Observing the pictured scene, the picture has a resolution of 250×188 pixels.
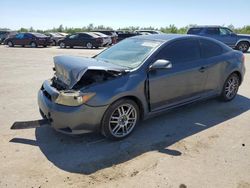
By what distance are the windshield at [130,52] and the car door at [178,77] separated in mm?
239

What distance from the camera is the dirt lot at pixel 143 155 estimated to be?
3348 mm

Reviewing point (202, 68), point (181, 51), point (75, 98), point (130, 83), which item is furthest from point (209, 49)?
point (75, 98)

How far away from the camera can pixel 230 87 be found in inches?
247

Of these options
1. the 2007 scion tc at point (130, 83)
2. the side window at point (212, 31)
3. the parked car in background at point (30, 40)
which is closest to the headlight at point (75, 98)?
the 2007 scion tc at point (130, 83)

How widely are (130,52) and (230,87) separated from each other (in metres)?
2.64

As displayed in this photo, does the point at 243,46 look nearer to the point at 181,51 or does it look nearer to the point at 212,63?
the point at 212,63

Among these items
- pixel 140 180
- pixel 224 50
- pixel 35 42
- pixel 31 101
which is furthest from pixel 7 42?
pixel 140 180

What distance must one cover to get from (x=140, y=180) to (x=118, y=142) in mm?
1105

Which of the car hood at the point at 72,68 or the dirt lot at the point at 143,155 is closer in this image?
the dirt lot at the point at 143,155

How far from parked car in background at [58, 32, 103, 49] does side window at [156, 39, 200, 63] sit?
18.8 meters

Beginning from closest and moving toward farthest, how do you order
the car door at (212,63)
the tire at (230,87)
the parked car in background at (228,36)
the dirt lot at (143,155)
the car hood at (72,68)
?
the dirt lot at (143,155), the car hood at (72,68), the car door at (212,63), the tire at (230,87), the parked car in background at (228,36)

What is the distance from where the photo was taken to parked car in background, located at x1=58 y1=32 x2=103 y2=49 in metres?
23.7

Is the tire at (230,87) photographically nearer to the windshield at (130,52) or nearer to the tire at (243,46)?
the windshield at (130,52)

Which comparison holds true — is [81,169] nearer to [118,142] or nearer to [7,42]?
[118,142]
